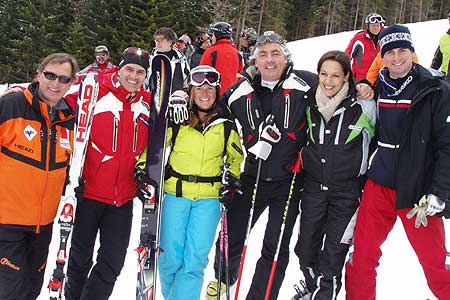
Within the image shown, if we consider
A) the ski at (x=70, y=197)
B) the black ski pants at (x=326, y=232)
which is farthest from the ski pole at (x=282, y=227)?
the ski at (x=70, y=197)

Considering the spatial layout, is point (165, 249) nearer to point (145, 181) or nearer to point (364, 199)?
point (145, 181)

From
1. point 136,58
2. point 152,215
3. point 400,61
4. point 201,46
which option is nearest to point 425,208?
point 400,61

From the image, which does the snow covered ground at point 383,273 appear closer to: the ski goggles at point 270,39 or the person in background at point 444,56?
the person in background at point 444,56

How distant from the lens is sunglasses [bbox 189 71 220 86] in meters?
3.56

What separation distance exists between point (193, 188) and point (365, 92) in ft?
5.17

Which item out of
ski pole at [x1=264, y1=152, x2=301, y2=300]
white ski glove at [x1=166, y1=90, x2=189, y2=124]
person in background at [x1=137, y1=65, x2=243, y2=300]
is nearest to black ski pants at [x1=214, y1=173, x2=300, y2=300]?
ski pole at [x1=264, y1=152, x2=301, y2=300]

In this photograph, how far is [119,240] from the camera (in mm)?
3510

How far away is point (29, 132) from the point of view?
2.95 m

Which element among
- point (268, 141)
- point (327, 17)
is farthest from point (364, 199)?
point (327, 17)

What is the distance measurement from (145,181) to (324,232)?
155cm

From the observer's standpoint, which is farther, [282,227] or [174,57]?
[174,57]

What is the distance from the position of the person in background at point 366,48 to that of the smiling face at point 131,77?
4975mm

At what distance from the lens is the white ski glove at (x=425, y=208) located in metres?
3.09

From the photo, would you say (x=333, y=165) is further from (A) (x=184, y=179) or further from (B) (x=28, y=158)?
(B) (x=28, y=158)
